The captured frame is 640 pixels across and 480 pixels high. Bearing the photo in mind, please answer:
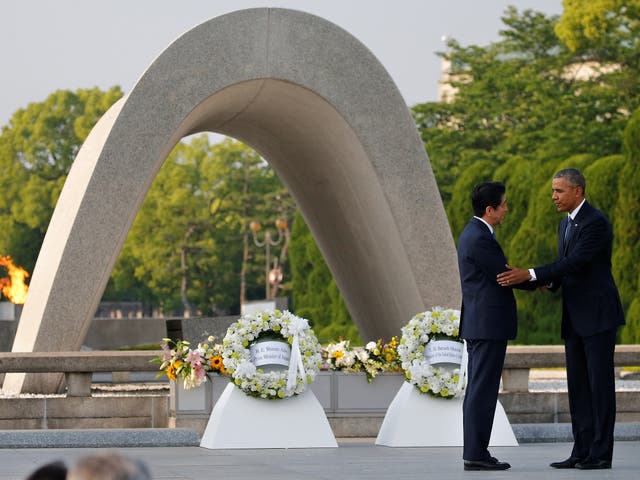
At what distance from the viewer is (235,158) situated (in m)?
63.8

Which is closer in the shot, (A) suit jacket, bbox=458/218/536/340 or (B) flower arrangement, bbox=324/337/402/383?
(A) suit jacket, bbox=458/218/536/340

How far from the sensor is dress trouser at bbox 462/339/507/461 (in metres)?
8.47

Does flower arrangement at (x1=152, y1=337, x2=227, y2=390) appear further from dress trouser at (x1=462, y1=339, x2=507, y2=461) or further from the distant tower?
the distant tower

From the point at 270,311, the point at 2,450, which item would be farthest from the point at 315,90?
the point at 2,450

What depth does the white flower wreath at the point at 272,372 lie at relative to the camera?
1044 cm

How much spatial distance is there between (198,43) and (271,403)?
4.90 meters

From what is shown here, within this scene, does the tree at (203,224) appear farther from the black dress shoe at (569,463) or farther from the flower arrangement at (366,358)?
the black dress shoe at (569,463)

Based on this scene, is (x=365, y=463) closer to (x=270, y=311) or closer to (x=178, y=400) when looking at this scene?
(x=270, y=311)

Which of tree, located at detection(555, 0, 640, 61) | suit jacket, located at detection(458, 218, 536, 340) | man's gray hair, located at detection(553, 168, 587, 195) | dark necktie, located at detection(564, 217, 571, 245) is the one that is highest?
tree, located at detection(555, 0, 640, 61)

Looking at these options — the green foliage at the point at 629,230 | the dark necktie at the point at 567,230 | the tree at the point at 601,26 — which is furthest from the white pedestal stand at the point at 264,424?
the tree at the point at 601,26

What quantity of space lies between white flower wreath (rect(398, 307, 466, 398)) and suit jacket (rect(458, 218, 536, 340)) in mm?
2002

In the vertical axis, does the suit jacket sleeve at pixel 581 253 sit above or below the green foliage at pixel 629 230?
below

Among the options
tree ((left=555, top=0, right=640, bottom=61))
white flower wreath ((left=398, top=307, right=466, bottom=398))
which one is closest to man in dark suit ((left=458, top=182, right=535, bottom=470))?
white flower wreath ((left=398, top=307, right=466, bottom=398))

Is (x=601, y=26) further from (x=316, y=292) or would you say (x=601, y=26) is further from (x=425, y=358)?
(x=425, y=358)
